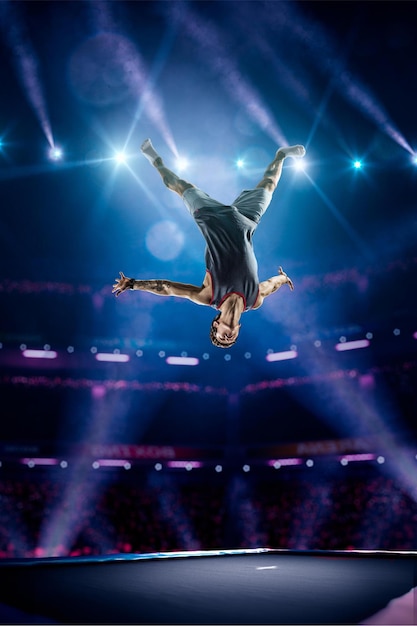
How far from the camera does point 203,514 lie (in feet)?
43.4

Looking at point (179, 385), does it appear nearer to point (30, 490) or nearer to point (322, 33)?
point (30, 490)

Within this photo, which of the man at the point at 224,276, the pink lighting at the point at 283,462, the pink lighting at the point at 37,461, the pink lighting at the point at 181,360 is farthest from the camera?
the pink lighting at the point at 181,360

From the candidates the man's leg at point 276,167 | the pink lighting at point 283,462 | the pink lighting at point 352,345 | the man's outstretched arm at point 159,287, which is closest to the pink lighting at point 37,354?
the pink lighting at point 283,462

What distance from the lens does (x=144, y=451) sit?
13.4 metres

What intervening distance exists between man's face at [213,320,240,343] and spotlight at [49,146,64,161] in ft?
18.1

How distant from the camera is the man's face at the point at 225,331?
178 inches

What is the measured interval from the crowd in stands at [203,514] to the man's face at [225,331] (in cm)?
806

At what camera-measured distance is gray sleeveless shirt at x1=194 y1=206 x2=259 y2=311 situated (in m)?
4.48

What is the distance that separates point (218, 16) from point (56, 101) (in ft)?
8.99

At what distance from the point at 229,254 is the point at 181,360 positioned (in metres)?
10.4

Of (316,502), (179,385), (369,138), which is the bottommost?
(316,502)

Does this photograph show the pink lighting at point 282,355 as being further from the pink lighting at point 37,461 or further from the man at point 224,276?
the man at point 224,276

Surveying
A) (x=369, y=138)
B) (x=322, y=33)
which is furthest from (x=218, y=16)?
(x=369, y=138)

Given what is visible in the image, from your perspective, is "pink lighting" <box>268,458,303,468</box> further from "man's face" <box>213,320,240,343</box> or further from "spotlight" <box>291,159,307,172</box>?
"man's face" <box>213,320,240,343</box>
